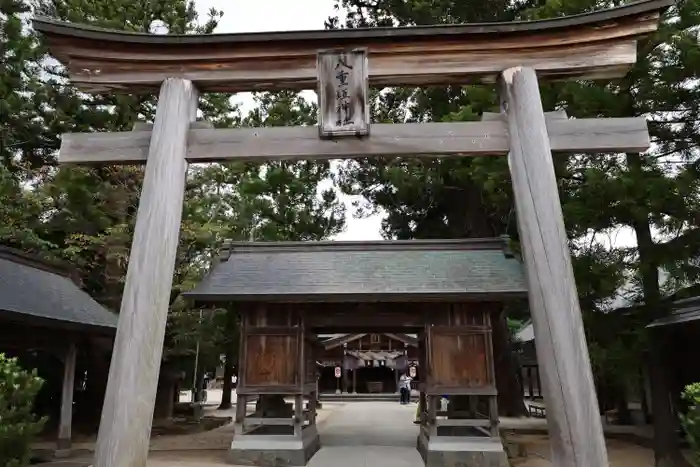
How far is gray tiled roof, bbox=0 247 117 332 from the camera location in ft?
32.5

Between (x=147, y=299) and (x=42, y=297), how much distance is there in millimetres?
8284

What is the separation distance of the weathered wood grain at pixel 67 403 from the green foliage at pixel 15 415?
7388 mm

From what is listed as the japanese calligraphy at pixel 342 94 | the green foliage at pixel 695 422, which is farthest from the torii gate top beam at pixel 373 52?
the green foliage at pixel 695 422

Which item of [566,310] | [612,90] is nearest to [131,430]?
[566,310]

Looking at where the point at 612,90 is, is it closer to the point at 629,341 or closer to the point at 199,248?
the point at 629,341

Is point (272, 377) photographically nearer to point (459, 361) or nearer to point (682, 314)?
point (459, 361)

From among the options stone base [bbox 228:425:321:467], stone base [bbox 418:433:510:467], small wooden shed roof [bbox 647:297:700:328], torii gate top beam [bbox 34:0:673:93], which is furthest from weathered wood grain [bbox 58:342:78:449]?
small wooden shed roof [bbox 647:297:700:328]

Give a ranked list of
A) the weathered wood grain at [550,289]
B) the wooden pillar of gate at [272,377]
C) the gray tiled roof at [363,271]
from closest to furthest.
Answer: the weathered wood grain at [550,289] < the wooden pillar of gate at [272,377] < the gray tiled roof at [363,271]

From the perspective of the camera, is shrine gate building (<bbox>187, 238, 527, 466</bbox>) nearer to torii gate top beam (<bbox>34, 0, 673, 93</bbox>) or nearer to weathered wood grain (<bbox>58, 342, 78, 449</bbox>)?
weathered wood grain (<bbox>58, 342, 78, 449</bbox>)

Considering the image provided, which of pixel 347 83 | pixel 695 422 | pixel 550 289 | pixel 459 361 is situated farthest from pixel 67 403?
pixel 695 422

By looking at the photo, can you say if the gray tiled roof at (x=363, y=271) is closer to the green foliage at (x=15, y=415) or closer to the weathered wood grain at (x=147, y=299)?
the green foliage at (x=15, y=415)

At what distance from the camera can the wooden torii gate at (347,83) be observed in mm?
5141

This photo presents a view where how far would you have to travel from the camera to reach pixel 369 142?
5441mm

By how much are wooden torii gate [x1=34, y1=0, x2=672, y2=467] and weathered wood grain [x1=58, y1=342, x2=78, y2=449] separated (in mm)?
8877
